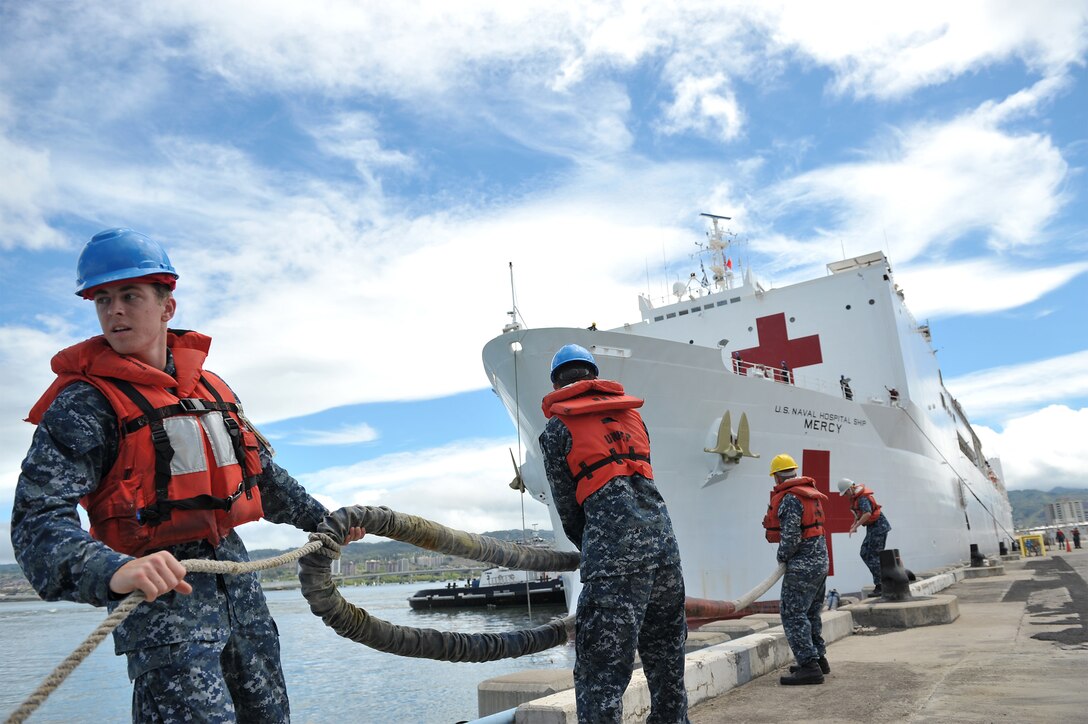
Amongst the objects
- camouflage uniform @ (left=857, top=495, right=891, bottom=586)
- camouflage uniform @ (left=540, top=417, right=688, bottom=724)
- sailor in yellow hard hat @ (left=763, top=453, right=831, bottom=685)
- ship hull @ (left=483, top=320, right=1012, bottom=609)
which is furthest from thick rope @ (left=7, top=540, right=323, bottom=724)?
camouflage uniform @ (left=857, top=495, right=891, bottom=586)

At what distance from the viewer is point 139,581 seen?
121 cm

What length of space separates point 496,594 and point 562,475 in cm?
3371

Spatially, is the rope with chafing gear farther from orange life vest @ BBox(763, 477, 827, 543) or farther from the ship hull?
the ship hull

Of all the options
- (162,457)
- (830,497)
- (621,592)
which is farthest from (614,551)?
(830,497)

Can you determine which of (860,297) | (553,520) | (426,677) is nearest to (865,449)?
(860,297)

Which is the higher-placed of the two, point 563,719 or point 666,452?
point 666,452

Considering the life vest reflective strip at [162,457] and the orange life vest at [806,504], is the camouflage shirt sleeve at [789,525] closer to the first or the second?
the orange life vest at [806,504]

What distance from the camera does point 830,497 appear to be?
1103 cm

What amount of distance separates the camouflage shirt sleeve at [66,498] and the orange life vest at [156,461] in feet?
0.13

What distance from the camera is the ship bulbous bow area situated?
6.40 ft

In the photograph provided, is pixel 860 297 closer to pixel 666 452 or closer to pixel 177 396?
pixel 666 452

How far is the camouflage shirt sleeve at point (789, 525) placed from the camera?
163 inches

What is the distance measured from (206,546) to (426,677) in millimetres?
14178

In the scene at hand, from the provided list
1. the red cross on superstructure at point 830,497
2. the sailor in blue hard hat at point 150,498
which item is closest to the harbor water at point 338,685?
the red cross on superstructure at point 830,497
